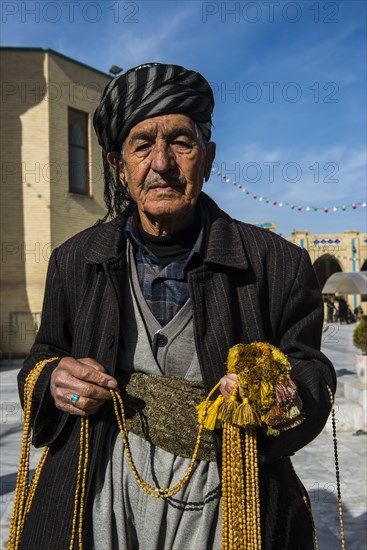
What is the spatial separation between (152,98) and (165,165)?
0.21m

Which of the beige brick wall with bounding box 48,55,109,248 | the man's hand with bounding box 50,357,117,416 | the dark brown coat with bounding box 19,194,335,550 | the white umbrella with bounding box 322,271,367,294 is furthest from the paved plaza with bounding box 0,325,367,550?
the white umbrella with bounding box 322,271,367,294

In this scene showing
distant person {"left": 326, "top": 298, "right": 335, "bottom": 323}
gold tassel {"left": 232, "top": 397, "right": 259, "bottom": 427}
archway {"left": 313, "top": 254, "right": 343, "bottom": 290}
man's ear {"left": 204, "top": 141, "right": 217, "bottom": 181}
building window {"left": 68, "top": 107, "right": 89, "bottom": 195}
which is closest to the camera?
gold tassel {"left": 232, "top": 397, "right": 259, "bottom": 427}

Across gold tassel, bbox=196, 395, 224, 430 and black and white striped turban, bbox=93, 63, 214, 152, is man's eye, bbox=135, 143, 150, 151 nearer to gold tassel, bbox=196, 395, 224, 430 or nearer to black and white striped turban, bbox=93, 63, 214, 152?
black and white striped turban, bbox=93, 63, 214, 152

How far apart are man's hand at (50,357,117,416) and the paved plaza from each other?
8.71 feet

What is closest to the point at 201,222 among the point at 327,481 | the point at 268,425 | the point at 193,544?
the point at 268,425

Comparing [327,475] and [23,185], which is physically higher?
[23,185]

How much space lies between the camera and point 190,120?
168cm

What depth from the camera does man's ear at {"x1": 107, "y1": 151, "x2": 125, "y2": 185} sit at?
1.80 meters

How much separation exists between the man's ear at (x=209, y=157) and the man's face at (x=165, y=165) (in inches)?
2.6

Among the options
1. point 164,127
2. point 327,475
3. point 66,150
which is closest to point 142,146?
point 164,127

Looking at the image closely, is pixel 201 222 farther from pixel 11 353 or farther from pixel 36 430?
pixel 11 353

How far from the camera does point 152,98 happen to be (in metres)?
1.64

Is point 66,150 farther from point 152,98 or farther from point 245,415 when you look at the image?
point 245,415

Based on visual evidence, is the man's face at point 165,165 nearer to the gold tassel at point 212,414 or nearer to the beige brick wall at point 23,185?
the gold tassel at point 212,414
